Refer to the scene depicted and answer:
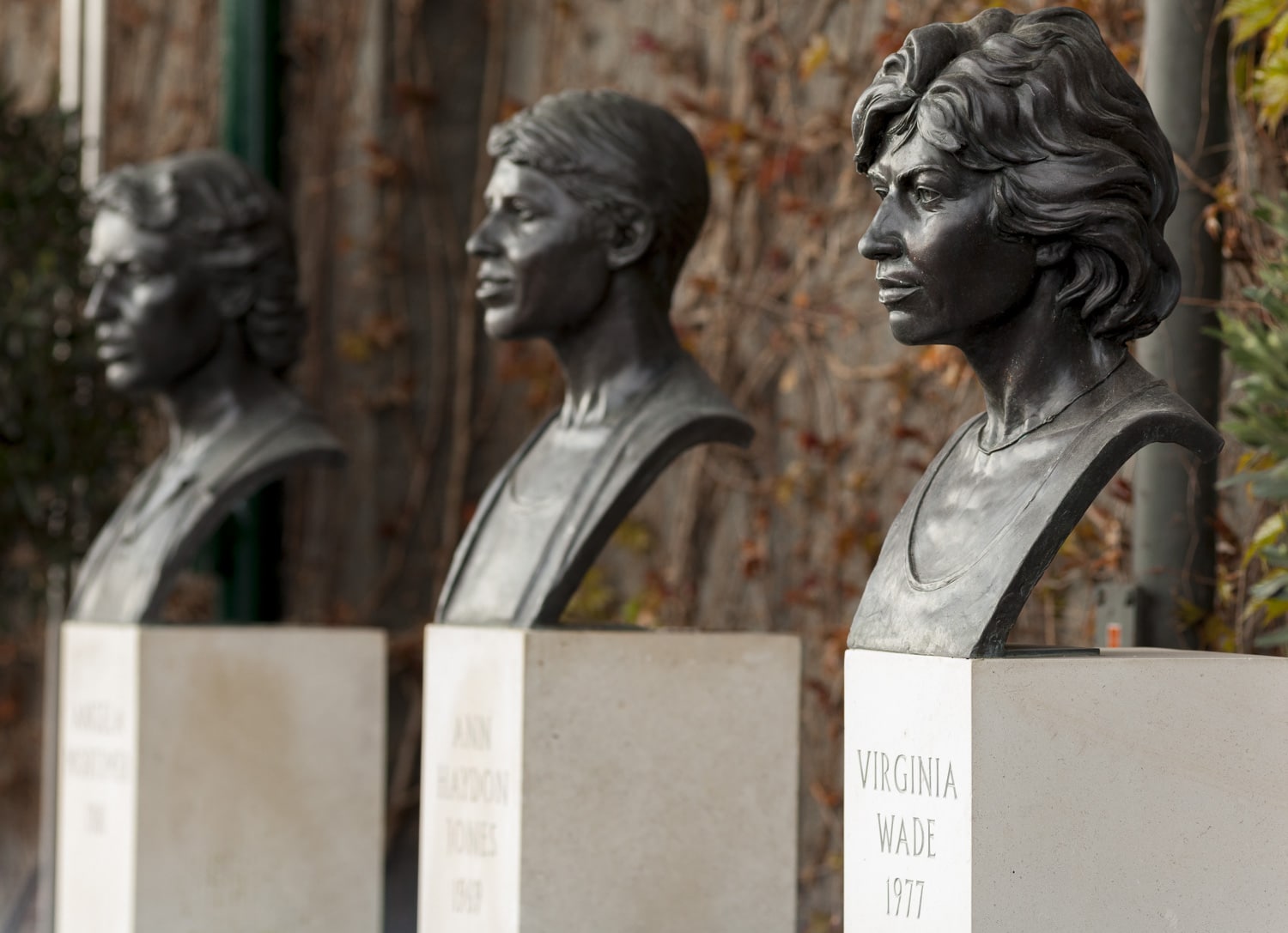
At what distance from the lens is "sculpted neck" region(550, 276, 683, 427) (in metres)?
4.02

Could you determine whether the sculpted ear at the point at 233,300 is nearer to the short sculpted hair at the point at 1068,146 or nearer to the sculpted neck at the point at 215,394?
the sculpted neck at the point at 215,394

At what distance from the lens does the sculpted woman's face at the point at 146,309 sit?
193 inches

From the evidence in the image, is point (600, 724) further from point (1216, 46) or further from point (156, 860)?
point (1216, 46)

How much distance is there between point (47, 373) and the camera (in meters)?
5.87

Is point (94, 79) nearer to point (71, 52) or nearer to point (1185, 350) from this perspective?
point (71, 52)

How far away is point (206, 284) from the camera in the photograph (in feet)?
16.5

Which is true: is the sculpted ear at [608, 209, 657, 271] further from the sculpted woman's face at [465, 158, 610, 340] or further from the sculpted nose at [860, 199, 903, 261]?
the sculpted nose at [860, 199, 903, 261]

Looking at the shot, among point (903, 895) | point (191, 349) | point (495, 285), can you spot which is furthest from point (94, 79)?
point (903, 895)

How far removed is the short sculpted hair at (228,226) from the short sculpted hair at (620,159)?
121cm

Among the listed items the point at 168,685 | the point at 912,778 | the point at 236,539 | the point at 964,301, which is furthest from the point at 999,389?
the point at 236,539

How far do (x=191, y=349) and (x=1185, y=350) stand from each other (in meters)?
2.39

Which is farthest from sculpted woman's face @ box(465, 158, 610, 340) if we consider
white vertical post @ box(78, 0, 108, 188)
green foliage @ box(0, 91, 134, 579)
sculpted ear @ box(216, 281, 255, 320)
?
white vertical post @ box(78, 0, 108, 188)

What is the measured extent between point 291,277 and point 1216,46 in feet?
7.86

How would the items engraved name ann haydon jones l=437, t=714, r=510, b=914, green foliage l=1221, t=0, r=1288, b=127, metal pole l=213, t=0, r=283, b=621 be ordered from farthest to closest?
1. metal pole l=213, t=0, r=283, b=621
2. engraved name ann haydon jones l=437, t=714, r=510, b=914
3. green foliage l=1221, t=0, r=1288, b=127
